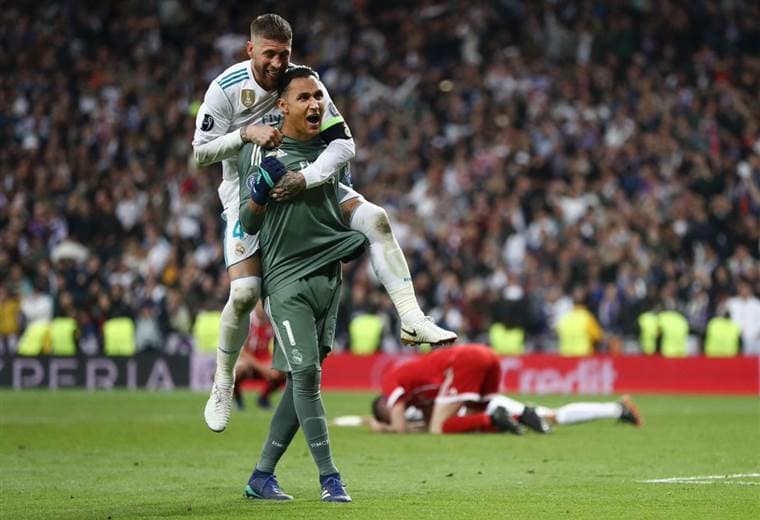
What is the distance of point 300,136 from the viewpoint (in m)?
8.72

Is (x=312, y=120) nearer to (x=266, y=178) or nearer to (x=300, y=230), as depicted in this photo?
(x=266, y=178)

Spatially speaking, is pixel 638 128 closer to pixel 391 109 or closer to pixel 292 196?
pixel 391 109

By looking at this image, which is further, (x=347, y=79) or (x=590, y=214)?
(x=347, y=79)

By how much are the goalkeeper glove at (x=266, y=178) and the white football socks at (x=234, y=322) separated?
0.60 metres

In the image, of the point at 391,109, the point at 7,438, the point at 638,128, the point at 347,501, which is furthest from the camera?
the point at 391,109

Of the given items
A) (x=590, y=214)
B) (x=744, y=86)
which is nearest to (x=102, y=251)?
(x=590, y=214)

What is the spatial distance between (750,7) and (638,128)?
4.21 metres

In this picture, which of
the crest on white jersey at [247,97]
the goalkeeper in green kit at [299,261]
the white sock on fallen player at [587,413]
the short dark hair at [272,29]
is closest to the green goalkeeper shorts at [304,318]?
the goalkeeper in green kit at [299,261]

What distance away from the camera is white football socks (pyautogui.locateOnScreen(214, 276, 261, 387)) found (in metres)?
8.83

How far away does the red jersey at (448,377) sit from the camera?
1423 cm

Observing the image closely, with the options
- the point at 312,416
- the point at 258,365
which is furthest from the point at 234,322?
the point at 258,365

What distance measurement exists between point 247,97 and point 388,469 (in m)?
3.36

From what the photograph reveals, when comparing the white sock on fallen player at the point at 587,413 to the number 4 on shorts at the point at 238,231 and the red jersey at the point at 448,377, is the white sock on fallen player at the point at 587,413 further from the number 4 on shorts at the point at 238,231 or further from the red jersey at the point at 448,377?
the number 4 on shorts at the point at 238,231

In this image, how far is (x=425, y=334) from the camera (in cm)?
833
